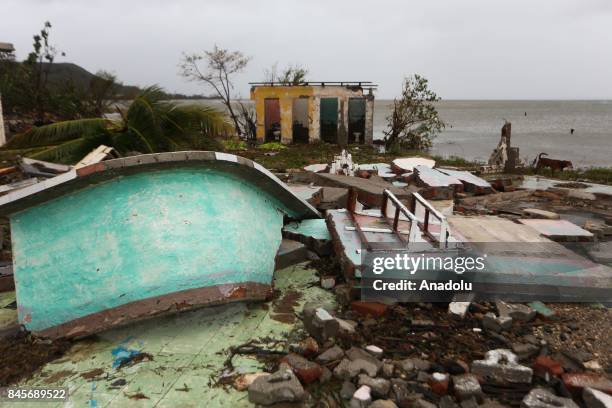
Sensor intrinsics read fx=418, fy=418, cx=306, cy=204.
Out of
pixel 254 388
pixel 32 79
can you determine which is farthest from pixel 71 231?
pixel 32 79

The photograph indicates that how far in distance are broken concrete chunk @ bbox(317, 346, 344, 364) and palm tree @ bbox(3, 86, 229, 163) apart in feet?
16.7

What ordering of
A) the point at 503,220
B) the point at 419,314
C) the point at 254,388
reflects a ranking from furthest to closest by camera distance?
the point at 503,220 → the point at 419,314 → the point at 254,388

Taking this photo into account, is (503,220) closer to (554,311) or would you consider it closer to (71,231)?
(554,311)

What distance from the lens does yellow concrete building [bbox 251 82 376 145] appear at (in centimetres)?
2119

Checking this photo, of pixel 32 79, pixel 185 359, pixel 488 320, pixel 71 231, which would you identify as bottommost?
pixel 185 359

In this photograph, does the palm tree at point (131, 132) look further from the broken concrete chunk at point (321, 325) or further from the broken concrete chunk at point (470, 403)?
the broken concrete chunk at point (470, 403)

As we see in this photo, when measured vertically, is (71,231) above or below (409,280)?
above

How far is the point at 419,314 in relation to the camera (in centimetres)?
390

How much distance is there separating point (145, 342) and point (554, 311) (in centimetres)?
377

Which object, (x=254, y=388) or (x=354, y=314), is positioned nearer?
(x=254, y=388)

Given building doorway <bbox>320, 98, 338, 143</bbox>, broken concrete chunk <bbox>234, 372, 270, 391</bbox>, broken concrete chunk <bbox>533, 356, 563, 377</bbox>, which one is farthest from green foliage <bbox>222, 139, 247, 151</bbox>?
broken concrete chunk <bbox>533, 356, 563, 377</bbox>

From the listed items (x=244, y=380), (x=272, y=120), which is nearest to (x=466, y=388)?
(x=244, y=380)

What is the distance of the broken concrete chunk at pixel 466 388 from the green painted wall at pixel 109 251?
6.59 ft

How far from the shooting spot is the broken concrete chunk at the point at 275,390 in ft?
9.18
